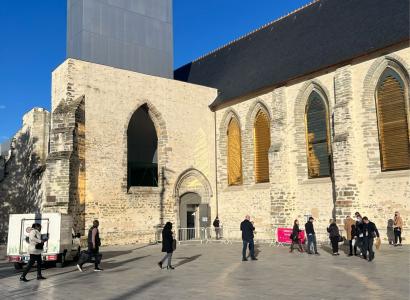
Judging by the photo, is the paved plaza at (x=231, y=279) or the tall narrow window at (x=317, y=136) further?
the tall narrow window at (x=317, y=136)

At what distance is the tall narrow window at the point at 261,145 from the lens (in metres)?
21.4

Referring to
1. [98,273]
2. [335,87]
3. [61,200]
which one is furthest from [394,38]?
[61,200]

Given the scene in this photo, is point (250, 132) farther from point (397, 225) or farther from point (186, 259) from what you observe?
point (186, 259)

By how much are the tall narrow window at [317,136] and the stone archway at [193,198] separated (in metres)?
6.41

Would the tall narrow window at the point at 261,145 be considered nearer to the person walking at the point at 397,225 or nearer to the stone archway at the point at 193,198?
the stone archway at the point at 193,198

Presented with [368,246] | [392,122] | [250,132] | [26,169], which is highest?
[250,132]

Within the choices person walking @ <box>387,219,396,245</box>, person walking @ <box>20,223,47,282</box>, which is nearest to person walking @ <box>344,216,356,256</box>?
person walking @ <box>387,219,396,245</box>

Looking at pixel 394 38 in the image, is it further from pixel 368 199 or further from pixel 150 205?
pixel 150 205

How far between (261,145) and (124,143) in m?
6.97

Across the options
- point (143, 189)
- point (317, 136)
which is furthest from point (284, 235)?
point (143, 189)

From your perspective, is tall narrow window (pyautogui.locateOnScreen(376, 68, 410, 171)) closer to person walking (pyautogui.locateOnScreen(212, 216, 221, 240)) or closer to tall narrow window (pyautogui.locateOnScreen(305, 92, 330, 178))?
tall narrow window (pyautogui.locateOnScreen(305, 92, 330, 178))

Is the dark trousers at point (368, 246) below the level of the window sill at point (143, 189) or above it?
below

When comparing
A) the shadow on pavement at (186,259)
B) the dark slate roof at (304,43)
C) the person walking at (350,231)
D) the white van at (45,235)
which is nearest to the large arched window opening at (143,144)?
the dark slate roof at (304,43)

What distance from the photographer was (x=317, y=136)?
19156mm
